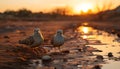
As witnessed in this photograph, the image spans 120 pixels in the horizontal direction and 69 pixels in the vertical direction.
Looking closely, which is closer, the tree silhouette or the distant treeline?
the distant treeline

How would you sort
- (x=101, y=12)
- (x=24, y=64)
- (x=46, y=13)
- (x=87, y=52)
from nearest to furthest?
(x=24, y=64) < (x=87, y=52) < (x=101, y=12) < (x=46, y=13)

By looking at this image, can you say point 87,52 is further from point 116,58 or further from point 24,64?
point 24,64

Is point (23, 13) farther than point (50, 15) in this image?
No

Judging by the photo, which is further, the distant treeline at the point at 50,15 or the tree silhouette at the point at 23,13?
the tree silhouette at the point at 23,13

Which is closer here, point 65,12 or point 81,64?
point 81,64

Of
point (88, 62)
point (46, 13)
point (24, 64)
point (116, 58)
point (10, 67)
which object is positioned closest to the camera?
point (10, 67)

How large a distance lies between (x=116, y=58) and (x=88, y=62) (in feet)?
6.21

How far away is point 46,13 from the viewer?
413 ft

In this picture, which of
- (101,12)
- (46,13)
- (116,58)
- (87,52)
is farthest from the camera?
(46,13)

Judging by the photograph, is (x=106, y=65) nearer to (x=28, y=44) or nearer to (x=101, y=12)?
(x=28, y=44)

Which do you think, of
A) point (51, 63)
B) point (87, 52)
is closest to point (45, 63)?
point (51, 63)

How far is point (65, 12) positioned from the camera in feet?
422

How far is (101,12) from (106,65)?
302 ft

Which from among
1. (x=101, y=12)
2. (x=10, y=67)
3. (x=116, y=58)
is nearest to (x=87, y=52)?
(x=116, y=58)
